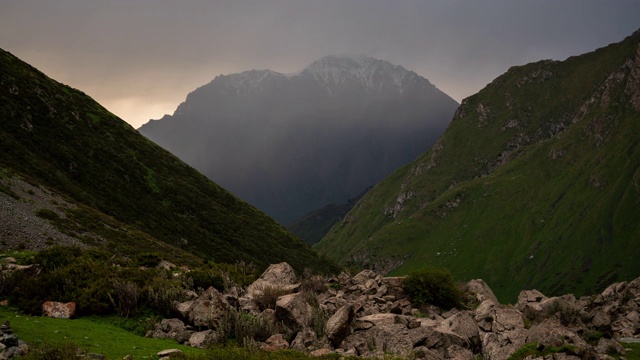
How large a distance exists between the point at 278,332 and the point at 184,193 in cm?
7988

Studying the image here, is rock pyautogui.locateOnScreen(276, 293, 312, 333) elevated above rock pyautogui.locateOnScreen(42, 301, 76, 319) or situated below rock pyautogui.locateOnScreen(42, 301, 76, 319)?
below

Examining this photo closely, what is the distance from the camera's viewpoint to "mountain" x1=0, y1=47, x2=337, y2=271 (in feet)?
188

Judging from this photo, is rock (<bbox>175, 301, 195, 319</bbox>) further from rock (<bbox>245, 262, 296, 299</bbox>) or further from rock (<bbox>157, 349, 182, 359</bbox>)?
rock (<bbox>245, 262, 296, 299</bbox>)

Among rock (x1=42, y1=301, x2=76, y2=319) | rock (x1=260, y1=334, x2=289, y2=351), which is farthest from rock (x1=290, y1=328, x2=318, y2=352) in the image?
rock (x1=42, y1=301, x2=76, y2=319)

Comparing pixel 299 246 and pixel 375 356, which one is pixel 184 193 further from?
pixel 375 356

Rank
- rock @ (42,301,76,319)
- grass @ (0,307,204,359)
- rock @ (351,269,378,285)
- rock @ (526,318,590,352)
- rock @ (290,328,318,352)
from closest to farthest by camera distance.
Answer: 1. grass @ (0,307,204,359)
2. rock @ (526,318,590,352)
3. rock @ (290,328,318,352)
4. rock @ (42,301,76,319)
5. rock @ (351,269,378,285)

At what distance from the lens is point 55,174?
70.2m

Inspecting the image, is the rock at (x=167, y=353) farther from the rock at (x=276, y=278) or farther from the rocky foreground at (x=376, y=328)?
the rock at (x=276, y=278)

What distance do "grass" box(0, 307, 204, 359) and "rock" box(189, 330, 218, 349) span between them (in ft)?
2.12

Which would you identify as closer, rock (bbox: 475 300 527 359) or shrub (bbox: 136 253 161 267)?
rock (bbox: 475 300 527 359)

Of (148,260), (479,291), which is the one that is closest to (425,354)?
(479,291)

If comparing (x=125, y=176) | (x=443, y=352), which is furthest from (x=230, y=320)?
(x=125, y=176)

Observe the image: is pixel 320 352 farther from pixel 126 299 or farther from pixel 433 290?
pixel 433 290

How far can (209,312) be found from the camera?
75.8 feet
